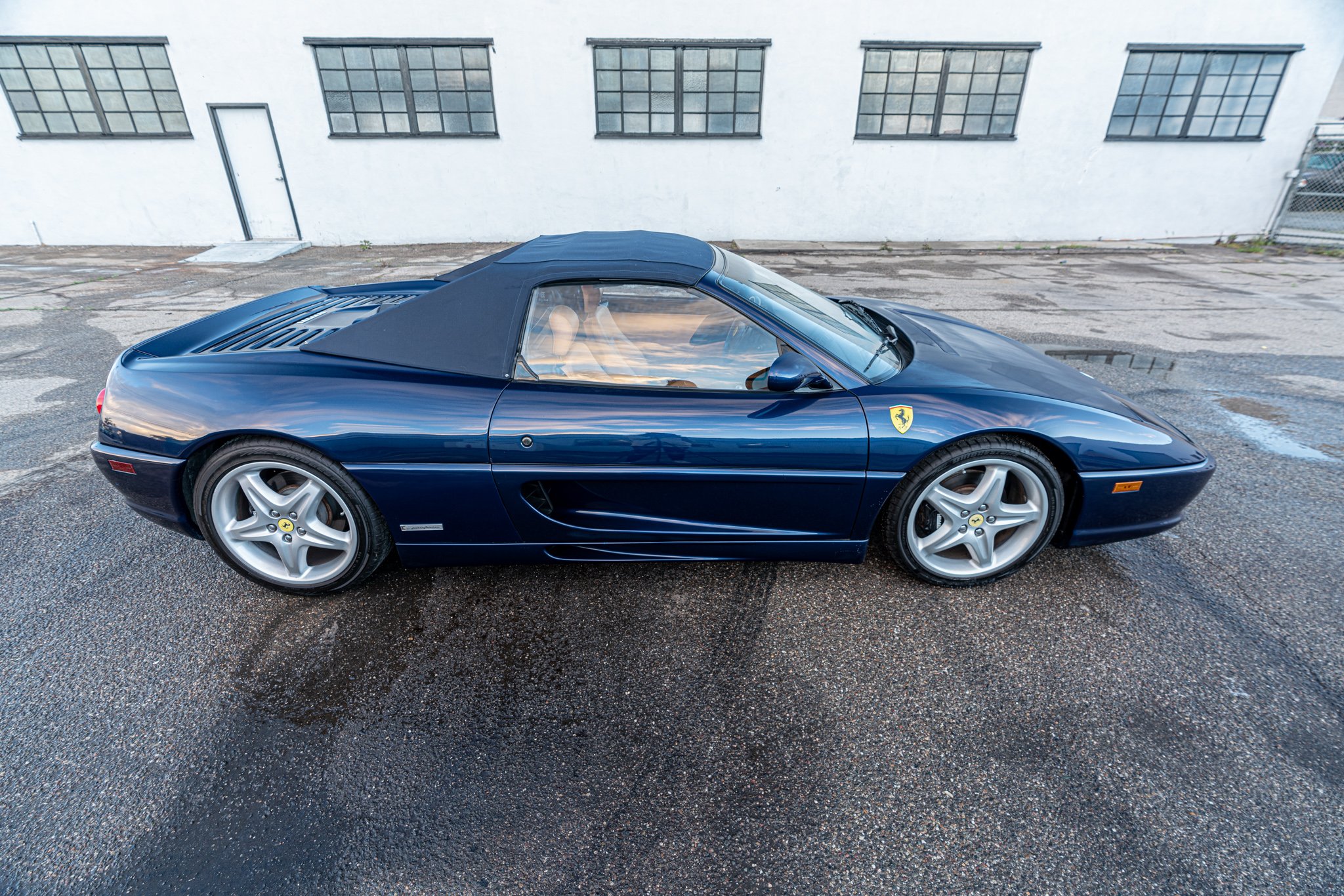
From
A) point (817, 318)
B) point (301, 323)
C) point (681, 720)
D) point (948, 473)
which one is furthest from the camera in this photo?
point (301, 323)

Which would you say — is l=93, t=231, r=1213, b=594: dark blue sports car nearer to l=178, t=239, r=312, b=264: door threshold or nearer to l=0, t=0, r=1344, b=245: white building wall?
l=178, t=239, r=312, b=264: door threshold

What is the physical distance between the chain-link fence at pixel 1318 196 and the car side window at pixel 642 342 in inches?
585

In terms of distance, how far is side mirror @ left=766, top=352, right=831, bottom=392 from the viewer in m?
2.20

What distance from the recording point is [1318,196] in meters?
11.5

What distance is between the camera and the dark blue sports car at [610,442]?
2.22m

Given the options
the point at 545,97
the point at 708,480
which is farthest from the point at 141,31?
the point at 708,480

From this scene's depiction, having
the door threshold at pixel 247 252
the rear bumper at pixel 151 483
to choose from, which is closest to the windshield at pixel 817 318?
the rear bumper at pixel 151 483

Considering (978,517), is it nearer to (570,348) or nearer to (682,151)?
(570,348)

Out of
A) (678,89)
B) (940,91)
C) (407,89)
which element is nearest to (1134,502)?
(678,89)

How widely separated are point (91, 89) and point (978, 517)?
15.6 metres

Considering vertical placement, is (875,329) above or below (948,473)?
above

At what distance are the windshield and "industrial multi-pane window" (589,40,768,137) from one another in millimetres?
9696

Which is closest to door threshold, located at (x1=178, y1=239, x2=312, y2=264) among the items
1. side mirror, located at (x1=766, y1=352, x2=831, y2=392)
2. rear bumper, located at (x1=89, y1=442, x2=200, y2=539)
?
rear bumper, located at (x1=89, y1=442, x2=200, y2=539)

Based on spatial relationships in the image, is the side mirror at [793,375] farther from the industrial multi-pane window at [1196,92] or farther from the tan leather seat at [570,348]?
the industrial multi-pane window at [1196,92]
